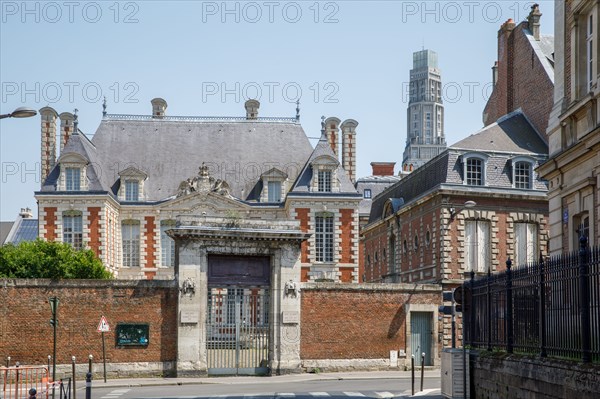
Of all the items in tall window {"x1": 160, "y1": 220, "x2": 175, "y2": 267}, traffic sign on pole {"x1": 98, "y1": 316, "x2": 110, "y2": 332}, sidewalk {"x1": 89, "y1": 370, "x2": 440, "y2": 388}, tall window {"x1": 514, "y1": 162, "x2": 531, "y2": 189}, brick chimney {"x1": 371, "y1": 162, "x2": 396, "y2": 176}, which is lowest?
sidewalk {"x1": 89, "y1": 370, "x2": 440, "y2": 388}

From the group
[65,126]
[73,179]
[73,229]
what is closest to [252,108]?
[65,126]

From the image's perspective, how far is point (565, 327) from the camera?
14.1 meters

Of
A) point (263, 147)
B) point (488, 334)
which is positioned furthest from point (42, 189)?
point (488, 334)

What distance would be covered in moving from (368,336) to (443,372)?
42.9ft

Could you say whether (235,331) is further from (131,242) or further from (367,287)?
(131,242)

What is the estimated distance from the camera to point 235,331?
1275 inches

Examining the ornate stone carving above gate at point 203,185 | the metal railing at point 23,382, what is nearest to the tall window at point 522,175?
the ornate stone carving above gate at point 203,185

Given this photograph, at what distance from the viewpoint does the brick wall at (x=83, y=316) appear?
3094 cm

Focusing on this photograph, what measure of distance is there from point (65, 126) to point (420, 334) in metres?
36.6

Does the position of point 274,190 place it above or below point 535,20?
below

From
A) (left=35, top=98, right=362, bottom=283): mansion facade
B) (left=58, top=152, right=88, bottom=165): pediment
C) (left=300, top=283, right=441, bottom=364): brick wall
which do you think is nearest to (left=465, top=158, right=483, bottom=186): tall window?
(left=300, top=283, right=441, bottom=364): brick wall

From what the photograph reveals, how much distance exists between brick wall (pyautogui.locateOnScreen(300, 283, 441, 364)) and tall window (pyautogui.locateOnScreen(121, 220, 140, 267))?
29.8 m

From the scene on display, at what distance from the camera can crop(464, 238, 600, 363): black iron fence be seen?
12961mm

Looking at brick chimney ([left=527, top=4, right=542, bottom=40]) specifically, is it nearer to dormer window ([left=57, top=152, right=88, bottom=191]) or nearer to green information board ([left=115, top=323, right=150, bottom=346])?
green information board ([left=115, top=323, right=150, bottom=346])
